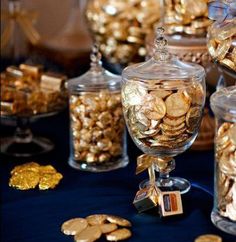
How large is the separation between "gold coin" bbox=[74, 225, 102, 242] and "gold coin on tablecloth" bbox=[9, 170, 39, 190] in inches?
6.1

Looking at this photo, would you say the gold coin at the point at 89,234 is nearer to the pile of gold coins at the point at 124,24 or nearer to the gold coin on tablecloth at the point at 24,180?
the gold coin on tablecloth at the point at 24,180

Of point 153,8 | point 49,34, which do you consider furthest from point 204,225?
point 49,34

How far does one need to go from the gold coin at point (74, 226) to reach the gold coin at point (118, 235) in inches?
1.4

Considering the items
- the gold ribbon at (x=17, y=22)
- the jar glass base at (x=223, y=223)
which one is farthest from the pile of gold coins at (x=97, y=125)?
the gold ribbon at (x=17, y=22)

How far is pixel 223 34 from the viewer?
0.71m

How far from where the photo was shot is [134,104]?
726 mm

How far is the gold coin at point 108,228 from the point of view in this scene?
26.8 inches

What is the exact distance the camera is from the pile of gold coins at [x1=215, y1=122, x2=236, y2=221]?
66 cm

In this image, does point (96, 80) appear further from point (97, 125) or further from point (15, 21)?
point (15, 21)

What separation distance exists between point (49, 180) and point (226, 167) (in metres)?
0.26

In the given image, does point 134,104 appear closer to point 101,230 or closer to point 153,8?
point 101,230

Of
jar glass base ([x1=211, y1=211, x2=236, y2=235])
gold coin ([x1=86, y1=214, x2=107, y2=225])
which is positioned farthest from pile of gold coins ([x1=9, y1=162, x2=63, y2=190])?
jar glass base ([x1=211, y1=211, x2=236, y2=235])

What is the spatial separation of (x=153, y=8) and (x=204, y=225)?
19.5 inches

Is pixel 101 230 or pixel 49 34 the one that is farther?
pixel 49 34
